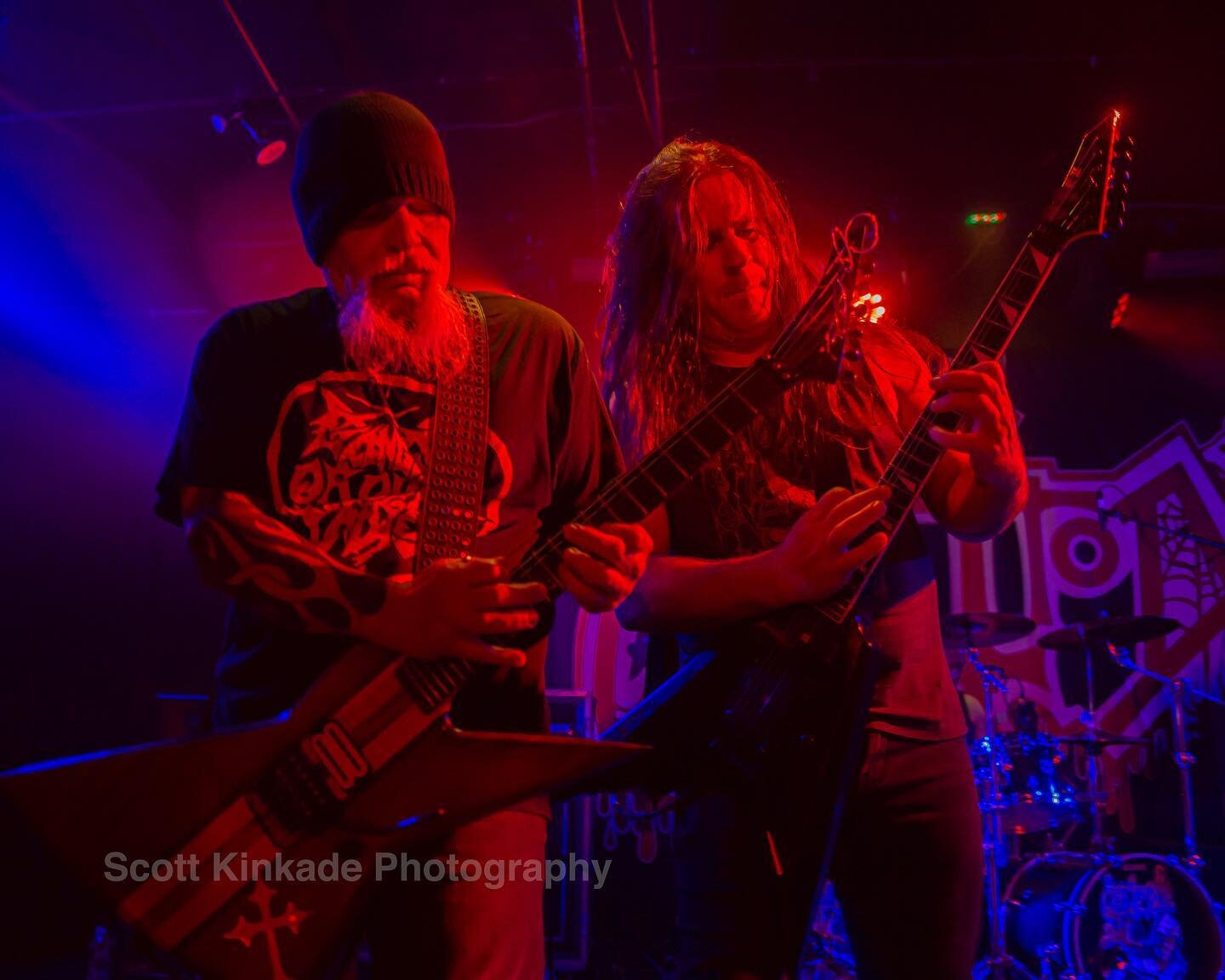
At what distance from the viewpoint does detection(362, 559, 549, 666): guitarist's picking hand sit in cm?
168

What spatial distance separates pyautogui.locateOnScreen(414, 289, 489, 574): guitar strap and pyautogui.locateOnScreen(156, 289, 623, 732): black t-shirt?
0.03 meters

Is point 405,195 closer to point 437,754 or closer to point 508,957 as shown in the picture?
point 437,754

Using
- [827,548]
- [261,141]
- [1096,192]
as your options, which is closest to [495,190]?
[261,141]

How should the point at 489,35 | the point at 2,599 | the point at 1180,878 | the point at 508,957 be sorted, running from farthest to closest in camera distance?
the point at 2,599 < the point at 489,35 < the point at 1180,878 < the point at 508,957

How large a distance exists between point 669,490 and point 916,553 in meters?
0.68

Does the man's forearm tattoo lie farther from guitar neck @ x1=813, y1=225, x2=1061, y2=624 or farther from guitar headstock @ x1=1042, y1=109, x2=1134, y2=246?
guitar headstock @ x1=1042, y1=109, x2=1134, y2=246

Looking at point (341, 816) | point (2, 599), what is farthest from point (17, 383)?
point (341, 816)

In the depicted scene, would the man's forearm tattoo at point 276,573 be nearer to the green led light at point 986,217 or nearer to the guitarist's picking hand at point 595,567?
the guitarist's picking hand at point 595,567

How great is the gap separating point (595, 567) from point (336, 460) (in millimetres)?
592

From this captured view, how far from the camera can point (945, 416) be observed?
216cm

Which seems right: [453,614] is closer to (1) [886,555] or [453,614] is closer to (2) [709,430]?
(2) [709,430]

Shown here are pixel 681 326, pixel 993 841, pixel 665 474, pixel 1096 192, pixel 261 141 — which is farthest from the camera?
pixel 261 141

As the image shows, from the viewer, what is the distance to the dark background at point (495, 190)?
18.8 ft

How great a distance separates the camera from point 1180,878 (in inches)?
206
